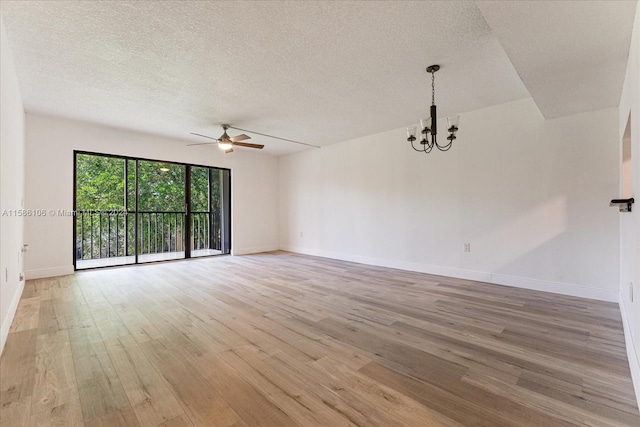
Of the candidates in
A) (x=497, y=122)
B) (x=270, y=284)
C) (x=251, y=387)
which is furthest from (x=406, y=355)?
(x=497, y=122)

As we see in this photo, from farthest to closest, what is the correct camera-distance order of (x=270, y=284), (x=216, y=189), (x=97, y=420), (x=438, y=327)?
(x=216, y=189) → (x=270, y=284) → (x=438, y=327) → (x=97, y=420)

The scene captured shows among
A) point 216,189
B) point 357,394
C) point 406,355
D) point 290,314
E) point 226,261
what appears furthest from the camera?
point 216,189

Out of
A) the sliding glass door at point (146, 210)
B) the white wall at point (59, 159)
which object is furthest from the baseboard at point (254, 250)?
the white wall at point (59, 159)

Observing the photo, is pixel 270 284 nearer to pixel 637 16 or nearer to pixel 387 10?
pixel 387 10

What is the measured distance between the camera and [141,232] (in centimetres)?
584

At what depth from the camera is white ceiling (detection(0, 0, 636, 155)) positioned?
1.96 m

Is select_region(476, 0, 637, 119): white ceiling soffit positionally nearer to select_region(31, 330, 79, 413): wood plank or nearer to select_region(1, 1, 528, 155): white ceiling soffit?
select_region(1, 1, 528, 155): white ceiling soffit

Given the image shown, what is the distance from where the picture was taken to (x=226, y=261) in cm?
565

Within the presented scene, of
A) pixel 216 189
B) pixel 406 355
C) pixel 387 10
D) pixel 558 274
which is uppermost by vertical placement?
pixel 387 10

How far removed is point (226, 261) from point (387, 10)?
16.2 feet

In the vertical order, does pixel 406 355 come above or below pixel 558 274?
below

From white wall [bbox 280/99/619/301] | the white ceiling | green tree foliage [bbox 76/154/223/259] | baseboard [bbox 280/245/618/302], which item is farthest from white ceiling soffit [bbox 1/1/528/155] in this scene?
baseboard [bbox 280/245/618/302]

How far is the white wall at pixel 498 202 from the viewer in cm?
319

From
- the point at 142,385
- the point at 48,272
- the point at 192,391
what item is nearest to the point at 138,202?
the point at 48,272
